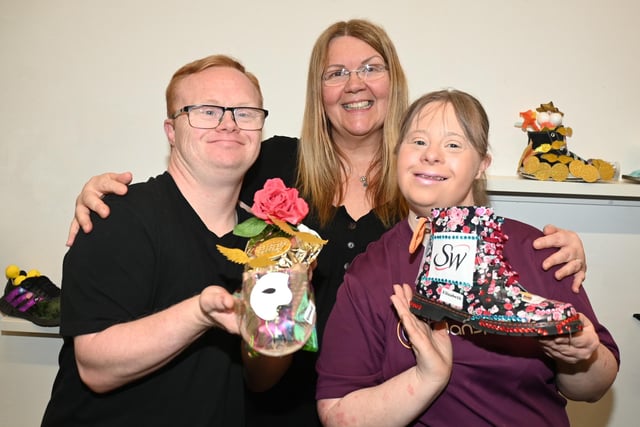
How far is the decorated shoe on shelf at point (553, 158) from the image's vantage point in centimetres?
233

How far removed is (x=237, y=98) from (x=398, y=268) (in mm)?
675

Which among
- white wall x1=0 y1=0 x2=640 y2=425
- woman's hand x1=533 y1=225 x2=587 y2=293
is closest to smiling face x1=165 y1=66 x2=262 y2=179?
woman's hand x1=533 y1=225 x2=587 y2=293

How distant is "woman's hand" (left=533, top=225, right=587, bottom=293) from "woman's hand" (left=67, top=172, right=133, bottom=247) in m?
1.15

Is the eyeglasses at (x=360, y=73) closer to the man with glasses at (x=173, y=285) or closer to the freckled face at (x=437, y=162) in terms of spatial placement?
the man with glasses at (x=173, y=285)

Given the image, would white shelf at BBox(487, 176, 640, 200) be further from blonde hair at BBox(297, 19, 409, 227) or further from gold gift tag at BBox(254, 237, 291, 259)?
gold gift tag at BBox(254, 237, 291, 259)

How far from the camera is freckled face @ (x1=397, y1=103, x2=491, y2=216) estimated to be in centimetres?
143

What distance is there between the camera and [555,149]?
2.35 m

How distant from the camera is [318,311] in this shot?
1.89 metres

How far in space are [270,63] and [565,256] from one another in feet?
5.53

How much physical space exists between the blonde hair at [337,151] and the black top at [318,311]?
0.16 ft

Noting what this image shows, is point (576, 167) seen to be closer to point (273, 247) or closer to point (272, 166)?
point (272, 166)

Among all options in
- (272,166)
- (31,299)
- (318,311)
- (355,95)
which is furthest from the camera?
(31,299)

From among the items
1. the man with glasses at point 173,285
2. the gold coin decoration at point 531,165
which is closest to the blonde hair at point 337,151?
the man with glasses at point 173,285

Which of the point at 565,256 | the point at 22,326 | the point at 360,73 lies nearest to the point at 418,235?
the point at 565,256
